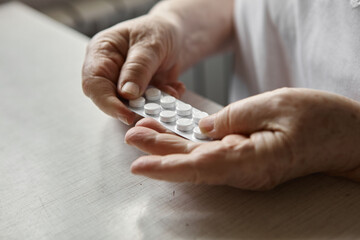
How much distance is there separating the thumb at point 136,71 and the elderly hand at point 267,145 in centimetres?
10

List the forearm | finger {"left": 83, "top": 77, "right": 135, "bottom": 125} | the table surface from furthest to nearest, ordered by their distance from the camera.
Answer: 1. the forearm
2. finger {"left": 83, "top": 77, "right": 135, "bottom": 125}
3. the table surface

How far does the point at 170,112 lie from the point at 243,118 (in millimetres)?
105

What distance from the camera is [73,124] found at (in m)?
0.53

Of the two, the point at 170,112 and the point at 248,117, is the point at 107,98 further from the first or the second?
the point at 248,117

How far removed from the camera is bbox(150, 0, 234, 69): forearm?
69 centimetres

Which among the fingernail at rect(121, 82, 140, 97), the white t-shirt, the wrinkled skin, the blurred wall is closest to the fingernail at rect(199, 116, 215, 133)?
the wrinkled skin

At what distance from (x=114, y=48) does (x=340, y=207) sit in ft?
1.12

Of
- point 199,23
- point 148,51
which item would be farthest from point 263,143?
point 199,23

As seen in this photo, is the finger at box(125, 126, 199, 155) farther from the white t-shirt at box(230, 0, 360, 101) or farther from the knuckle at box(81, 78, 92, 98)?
the white t-shirt at box(230, 0, 360, 101)

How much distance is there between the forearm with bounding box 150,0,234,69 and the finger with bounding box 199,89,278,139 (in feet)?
0.95

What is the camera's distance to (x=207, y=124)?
0.42m

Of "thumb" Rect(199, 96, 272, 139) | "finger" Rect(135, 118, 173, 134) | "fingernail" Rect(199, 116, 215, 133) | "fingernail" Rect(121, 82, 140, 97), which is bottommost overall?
"finger" Rect(135, 118, 173, 134)

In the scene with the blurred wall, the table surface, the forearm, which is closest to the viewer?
the table surface

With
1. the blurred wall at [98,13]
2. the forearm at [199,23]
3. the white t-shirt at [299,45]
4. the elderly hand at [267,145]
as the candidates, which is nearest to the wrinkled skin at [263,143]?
the elderly hand at [267,145]
